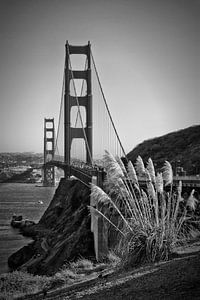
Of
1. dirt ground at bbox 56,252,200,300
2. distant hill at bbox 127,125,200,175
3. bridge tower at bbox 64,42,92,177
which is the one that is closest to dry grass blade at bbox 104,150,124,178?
dirt ground at bbox 56,252,200,300

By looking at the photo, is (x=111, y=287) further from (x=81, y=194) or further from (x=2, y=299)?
(x=81, y=194)

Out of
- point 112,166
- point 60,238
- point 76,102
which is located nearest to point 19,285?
point 112,166

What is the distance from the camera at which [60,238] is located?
22172 millimetres

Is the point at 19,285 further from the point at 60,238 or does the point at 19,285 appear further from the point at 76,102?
the point at 76,102

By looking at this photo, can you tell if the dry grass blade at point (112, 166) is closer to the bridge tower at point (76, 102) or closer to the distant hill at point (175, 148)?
the distant hill at point (175, 148)

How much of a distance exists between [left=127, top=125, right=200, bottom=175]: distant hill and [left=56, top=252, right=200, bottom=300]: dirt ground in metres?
20.8

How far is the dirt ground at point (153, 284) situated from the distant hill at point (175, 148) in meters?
20.8

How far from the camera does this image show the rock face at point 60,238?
16.5 meters

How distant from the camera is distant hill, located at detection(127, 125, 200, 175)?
97.8ft

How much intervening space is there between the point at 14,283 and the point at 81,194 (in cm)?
2038

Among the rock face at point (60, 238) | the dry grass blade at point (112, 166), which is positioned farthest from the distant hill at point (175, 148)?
the dry grass blade at point (112, 166)

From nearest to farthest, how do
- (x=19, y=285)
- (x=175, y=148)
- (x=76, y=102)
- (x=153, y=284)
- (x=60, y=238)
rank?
(x=153, y=284), (x=19, y=285), (x=60, y=238), (x=175, y=148), (x=76, y=102)

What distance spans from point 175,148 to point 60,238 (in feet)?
55.5

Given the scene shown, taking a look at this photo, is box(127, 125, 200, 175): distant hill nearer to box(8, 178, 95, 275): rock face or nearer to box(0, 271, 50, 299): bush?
box(8, 178, 95, 275): rock face
